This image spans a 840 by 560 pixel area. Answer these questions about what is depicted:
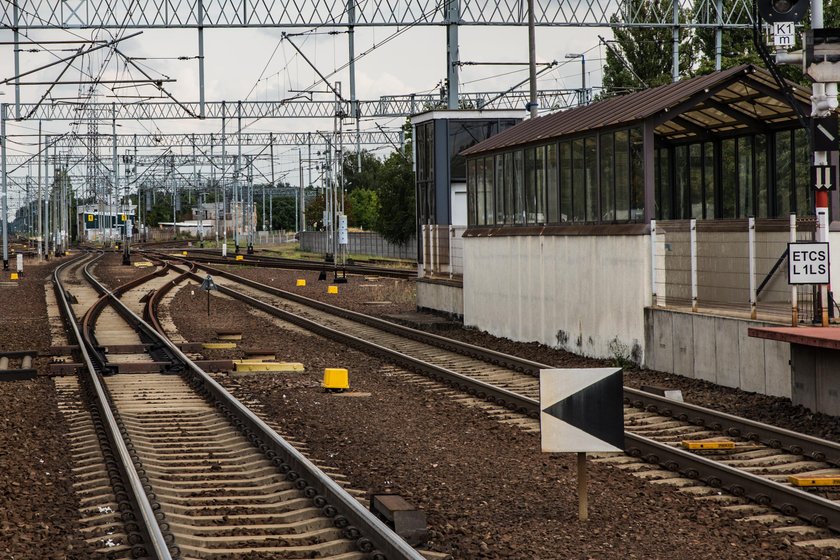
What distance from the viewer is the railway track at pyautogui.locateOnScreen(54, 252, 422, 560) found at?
8172 millimetres

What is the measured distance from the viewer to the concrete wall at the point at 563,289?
18203 millimetres

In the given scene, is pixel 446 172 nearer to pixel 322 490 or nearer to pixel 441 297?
pixel 441 297

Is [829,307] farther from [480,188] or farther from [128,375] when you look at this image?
[480,188]

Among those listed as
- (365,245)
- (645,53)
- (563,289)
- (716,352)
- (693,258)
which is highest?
(645,53)

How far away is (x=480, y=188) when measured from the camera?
26203 millimetres

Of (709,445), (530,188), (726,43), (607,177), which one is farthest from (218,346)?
(726,43)

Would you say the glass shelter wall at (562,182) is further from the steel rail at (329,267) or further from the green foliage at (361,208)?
the green foliage at (361,208)

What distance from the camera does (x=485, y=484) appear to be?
10.4 m

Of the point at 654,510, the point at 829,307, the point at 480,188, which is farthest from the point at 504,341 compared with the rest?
the point at 654,510

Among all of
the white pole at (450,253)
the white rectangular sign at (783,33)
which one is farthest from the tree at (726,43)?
the white rectangular sign at (783,33)

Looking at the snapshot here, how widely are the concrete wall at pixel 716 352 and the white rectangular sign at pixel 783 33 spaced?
11.2 feet

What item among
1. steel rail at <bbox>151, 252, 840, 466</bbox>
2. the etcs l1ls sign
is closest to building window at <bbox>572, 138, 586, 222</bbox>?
steel rail at <bbox>151, 252, 840, 466</bbox>

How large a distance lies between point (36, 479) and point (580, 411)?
15.9 ft

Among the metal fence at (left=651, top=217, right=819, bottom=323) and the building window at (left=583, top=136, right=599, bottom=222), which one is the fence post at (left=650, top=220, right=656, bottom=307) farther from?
the building window at (left=583, top=136, right=599, bottom=222)
